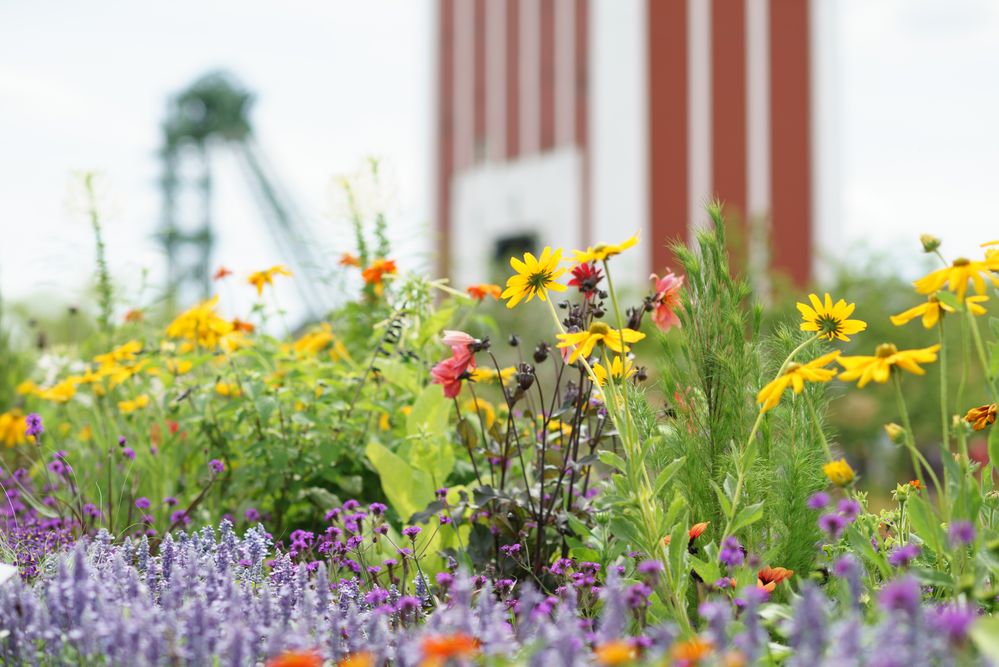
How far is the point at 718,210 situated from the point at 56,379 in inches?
121

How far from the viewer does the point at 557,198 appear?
23.3 m

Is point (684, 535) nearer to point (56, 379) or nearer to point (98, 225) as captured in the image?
point (98, 225)

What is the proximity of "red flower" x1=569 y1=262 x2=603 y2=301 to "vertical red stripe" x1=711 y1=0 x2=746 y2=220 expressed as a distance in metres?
19.6

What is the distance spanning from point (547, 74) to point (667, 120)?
3.34 metres

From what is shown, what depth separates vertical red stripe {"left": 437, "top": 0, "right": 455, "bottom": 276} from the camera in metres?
25.6

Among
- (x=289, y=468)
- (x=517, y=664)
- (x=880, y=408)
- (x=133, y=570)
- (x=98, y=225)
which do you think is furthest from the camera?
(x=880, y=408)

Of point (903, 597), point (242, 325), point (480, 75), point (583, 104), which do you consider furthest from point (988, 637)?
point (480, 75)

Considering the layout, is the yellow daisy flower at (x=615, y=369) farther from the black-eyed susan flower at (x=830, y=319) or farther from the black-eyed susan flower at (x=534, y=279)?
the black-eyed susan flower at (x=830, y=319)

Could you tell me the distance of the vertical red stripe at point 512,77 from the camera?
24.0 meters

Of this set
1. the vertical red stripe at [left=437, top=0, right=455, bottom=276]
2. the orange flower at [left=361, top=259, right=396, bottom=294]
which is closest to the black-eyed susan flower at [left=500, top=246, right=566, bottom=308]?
the orange flower at [left=361, top=259, right=396, bottom=294]

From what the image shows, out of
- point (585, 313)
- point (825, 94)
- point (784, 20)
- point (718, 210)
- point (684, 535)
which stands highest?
point (784, 20)

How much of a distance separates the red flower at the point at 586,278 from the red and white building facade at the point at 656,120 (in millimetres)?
18274

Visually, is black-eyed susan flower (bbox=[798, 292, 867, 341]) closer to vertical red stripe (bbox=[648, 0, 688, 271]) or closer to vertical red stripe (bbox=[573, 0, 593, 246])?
vertical red stripe (bbox=[648, 0, 688, 271])

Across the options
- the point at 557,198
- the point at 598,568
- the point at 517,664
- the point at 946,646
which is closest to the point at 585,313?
the point at 598,568
